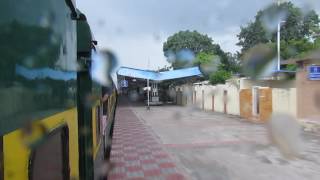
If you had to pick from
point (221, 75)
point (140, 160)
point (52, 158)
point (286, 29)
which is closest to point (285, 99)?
point (140, 160)

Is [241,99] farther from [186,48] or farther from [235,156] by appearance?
[186,48]

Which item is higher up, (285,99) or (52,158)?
(52,158)

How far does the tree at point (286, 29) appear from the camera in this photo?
1801 millimetres

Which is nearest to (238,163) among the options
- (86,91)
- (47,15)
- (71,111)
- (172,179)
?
(172,179)

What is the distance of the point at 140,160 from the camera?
32.8 ft

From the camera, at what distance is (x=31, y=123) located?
1.30m

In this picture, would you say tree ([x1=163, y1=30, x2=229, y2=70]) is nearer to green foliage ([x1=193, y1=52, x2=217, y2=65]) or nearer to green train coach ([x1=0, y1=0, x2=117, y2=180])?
green foliage ([x1=193, y1=52, x2=217, y2=65])

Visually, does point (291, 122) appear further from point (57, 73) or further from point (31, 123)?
point (31, 123)

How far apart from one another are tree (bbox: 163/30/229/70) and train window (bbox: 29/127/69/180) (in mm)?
1090

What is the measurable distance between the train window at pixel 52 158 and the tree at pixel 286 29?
913 millimetres

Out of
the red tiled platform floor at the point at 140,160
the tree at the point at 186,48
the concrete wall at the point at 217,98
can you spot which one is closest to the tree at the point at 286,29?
the tree at the point at 186,48

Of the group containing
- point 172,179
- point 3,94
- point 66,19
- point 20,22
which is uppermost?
point 66,19

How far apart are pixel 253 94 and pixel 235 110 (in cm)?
342

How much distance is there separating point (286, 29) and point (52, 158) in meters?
1.25
